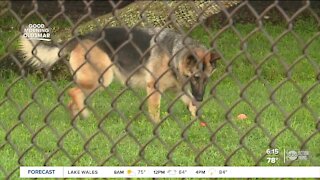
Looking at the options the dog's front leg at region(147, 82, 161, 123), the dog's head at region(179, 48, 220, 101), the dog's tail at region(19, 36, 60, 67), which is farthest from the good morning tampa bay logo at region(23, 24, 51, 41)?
the dog's head at region(179, 48, 220, 101)

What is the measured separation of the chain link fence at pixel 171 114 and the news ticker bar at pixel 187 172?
108mm

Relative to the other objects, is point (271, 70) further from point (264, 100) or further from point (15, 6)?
point (15, 6)

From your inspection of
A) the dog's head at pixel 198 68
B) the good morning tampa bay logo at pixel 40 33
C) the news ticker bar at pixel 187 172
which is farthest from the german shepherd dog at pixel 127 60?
the news ticker bar at pixel 187 172

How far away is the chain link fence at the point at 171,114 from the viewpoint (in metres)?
3.62

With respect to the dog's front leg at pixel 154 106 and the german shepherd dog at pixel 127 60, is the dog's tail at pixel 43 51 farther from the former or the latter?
the dog's front leg at pixel 154 106

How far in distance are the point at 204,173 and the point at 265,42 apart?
22.7 ft

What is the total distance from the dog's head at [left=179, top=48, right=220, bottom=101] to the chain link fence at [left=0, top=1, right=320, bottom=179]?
20 centimetres

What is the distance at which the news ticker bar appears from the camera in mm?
3480

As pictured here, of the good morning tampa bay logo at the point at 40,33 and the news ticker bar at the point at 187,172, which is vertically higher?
the news ticker bar at the point at 187,172

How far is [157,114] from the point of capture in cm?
741

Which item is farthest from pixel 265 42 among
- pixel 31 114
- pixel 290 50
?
pixel 31 114

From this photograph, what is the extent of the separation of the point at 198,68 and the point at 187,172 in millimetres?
2007

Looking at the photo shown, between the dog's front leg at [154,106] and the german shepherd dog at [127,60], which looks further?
the dog's front leg at [154,106]

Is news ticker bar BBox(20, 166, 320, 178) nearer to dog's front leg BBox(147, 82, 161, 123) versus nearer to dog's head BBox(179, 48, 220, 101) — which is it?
dog's head BBox(179, 48, 220, 101)
